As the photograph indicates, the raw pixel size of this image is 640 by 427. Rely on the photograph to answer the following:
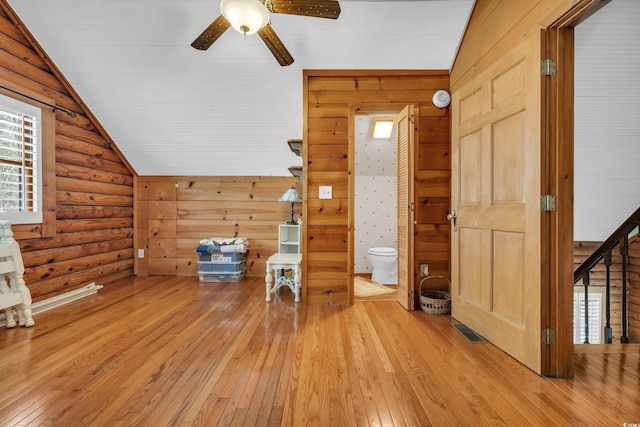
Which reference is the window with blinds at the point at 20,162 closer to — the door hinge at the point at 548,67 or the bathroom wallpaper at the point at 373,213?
the bathroom wallpaper at the point at 373,213

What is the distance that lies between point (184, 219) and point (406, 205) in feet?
9.92

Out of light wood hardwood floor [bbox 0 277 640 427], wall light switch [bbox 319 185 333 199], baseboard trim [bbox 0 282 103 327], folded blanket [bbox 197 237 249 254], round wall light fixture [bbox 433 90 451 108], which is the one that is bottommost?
light wood hardwood floor [bbox 0 277 640 427]

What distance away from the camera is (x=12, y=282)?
7.54 feet

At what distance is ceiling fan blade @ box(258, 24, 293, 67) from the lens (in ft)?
6.21

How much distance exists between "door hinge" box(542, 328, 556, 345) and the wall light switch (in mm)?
1899

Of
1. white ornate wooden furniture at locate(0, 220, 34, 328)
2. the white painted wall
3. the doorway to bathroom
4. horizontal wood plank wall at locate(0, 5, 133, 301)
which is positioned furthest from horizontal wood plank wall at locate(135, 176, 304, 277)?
the white painted wall

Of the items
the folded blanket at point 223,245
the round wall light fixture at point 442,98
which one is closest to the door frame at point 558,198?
the round wall light fixture at point 442,98

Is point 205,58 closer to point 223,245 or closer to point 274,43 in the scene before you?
point 274,43

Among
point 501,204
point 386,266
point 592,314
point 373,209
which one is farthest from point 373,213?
point 592,314

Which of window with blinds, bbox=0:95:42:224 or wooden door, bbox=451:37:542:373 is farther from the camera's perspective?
window with blinds, bbox=0:95:42:224

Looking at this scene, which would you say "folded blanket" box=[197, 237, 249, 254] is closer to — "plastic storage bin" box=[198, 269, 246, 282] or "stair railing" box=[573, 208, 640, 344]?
"plastic storage bin" box=[198, 269, 246, 282]

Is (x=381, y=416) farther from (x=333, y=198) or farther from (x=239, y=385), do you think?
(x=333, y=198)

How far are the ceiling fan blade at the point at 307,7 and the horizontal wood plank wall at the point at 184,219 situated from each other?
2440mm

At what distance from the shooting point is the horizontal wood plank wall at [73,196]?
262 cm
